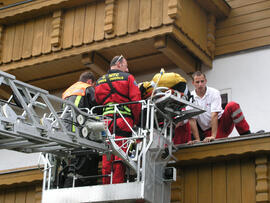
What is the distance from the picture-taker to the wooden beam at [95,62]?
1603cm

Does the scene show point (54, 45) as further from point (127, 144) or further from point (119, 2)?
point (127, 144)

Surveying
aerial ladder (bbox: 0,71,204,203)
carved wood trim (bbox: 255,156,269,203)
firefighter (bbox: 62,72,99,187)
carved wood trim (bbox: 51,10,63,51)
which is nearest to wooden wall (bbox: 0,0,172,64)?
carved wood trim (bbox: 51,10,63,51)

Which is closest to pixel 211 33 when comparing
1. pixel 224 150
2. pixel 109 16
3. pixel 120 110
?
pixel 109 16

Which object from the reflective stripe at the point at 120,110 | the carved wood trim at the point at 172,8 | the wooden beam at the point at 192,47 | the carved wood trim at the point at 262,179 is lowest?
the carved wood trim at the point at 262,179

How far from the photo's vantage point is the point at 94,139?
1120cm

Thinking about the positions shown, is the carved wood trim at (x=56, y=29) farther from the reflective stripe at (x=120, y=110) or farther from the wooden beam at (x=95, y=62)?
the reflective stripe at (x=120, y=110)

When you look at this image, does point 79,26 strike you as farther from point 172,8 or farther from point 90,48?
point 172,8

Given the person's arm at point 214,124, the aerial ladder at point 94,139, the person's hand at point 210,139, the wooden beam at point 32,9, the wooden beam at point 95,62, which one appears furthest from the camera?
the wooden beam at point 32,9

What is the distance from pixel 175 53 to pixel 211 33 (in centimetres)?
145

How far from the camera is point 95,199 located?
1116 centimetres

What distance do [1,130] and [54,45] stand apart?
21.5 ft

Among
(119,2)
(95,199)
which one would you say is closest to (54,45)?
(119,2)

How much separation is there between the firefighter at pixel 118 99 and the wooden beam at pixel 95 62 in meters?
3.93

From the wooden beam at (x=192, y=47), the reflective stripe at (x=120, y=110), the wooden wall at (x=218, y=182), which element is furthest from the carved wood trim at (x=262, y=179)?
the wooden beam at (x=192, y=47)
